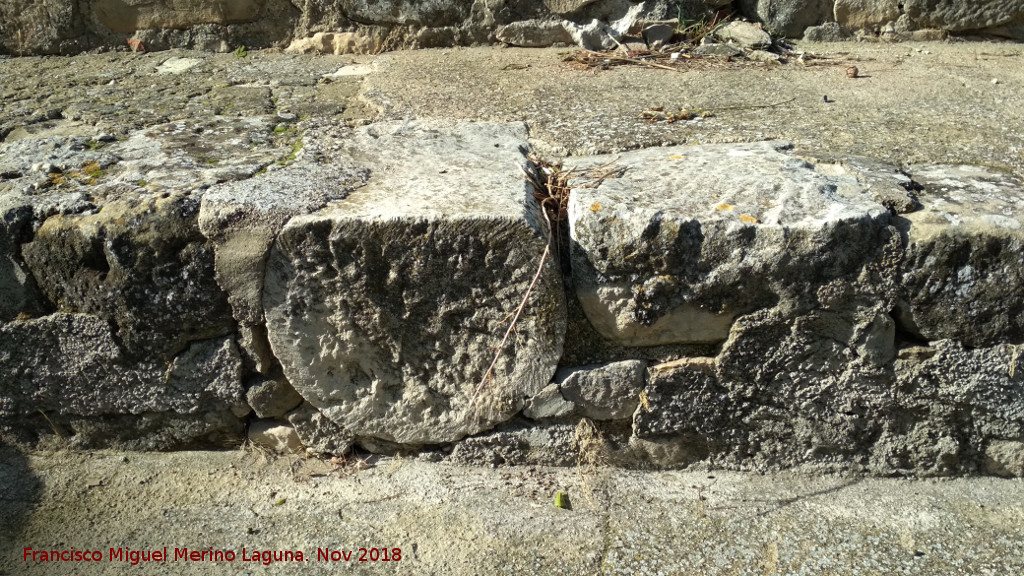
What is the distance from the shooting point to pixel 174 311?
1745 mm

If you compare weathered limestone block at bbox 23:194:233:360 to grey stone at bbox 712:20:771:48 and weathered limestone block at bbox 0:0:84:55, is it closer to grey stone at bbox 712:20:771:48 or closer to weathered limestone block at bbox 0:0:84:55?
weathered limestone block at bbox 0:0:84:55

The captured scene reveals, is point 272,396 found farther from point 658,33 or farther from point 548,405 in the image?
point 658,33

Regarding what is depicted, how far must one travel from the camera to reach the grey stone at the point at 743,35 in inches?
114

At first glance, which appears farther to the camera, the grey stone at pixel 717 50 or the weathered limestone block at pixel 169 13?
the weathered limestone block at pixel 169 13

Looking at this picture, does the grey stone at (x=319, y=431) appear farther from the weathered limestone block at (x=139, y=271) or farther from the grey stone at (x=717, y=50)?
the grey stone at (x=717, y=50)

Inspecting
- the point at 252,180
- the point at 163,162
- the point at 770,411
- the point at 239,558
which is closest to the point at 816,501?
the point at 770,411

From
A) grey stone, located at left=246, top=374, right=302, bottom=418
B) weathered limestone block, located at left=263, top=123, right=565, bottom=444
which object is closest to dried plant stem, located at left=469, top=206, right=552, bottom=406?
weathered limestone block, located at left=263, top=123, right=565, bottom=444

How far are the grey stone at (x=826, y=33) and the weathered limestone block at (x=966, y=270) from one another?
157 centimetres

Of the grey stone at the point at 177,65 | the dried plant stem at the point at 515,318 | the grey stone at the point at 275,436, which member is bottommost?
the grey stone at the point at 275,436

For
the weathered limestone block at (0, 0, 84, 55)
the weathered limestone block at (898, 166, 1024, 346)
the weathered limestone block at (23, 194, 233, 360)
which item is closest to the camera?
the weathered limestone block at (898, 166, 1024, 346)

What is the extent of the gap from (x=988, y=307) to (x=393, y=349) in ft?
3.87

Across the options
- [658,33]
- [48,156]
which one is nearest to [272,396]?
[48,156]

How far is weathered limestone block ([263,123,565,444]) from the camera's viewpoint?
1606 mm

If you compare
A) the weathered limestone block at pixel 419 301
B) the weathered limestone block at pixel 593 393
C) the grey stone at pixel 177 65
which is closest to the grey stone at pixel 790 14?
the weathered limestone block at pixel 419 301
